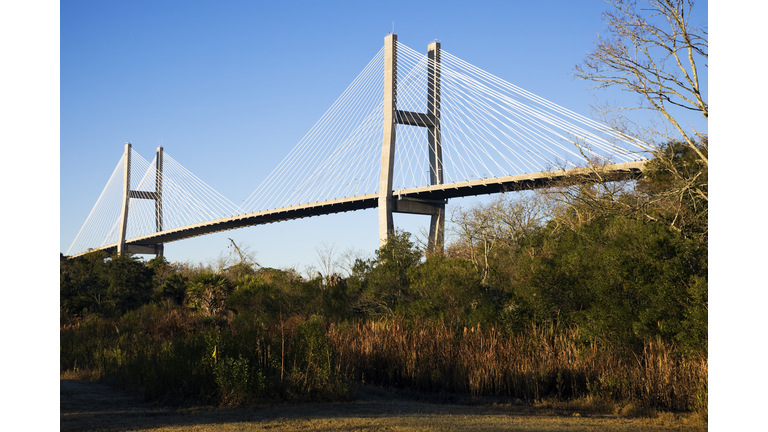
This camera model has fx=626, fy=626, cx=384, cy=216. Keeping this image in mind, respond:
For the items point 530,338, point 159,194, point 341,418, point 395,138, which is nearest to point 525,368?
point 530,338

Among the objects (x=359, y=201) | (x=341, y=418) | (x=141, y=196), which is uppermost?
(x=141, y=196)

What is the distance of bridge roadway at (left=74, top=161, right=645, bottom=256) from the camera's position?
90.1 ft

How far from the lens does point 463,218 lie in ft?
86.7

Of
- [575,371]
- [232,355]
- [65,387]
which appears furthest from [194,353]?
[575,371]

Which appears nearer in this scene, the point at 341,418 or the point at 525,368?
the point at 341,418

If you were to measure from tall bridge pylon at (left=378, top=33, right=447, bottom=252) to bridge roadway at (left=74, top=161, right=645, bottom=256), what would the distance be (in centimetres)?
61

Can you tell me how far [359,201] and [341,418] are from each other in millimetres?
Answer: 27910

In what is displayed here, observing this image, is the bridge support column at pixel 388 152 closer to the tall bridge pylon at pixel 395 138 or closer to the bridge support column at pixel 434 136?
the tall bridge pylon at pixel 395 138

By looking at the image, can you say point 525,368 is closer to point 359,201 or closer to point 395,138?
point 395,138

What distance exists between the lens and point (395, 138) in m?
32.6

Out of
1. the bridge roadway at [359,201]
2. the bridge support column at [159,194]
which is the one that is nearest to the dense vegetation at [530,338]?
the bridge roadway at [359,201]
